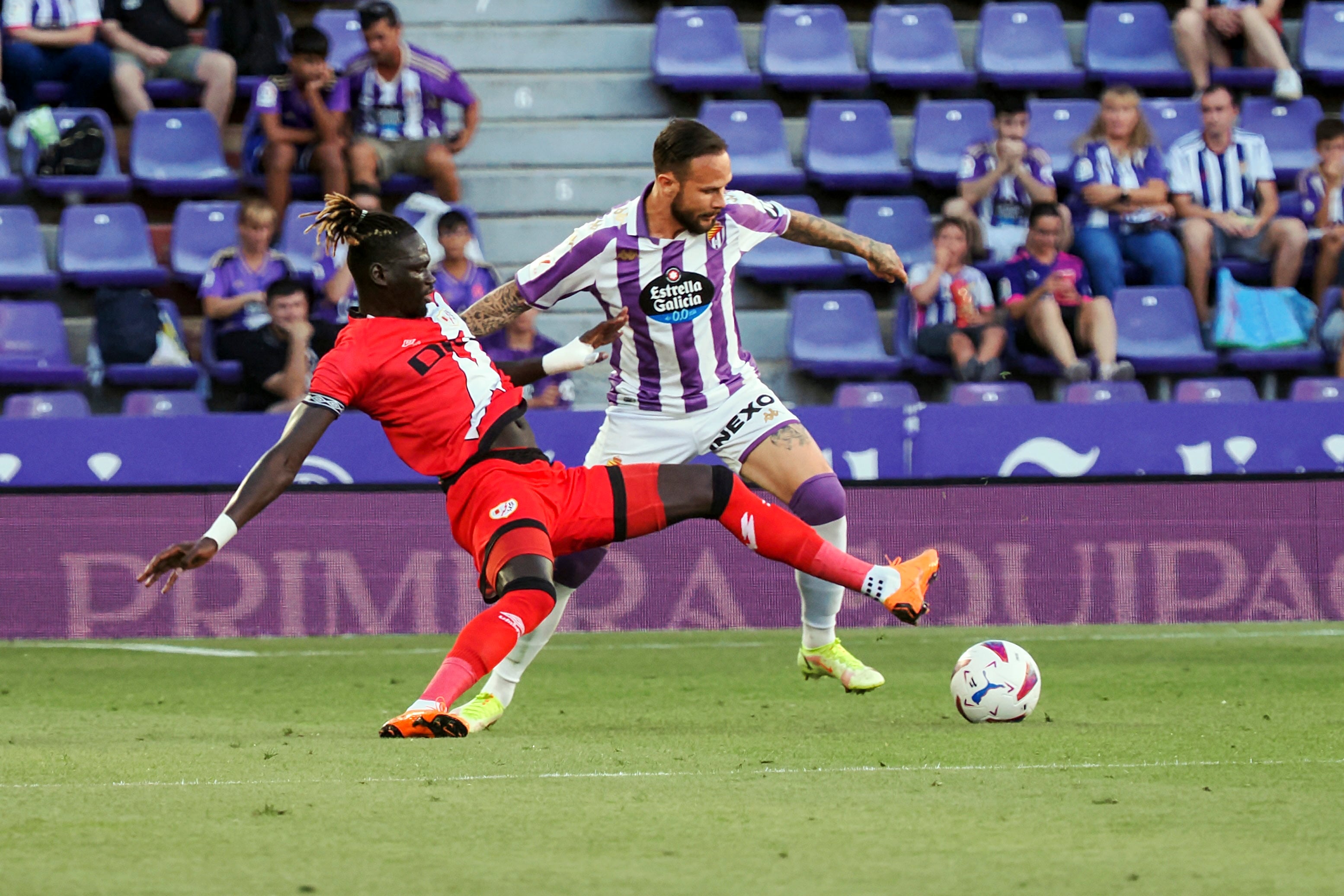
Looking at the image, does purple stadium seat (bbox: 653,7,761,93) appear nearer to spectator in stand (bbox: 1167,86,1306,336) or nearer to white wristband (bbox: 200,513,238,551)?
spectator in stand (bbox: 1167,86,1306,336)

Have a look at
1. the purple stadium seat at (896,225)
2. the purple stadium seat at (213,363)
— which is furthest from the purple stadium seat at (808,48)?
the purple stadium seat at (213,363)

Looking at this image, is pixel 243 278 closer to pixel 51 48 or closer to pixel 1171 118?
pixel 51 48

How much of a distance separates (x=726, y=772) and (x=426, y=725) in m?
0.95

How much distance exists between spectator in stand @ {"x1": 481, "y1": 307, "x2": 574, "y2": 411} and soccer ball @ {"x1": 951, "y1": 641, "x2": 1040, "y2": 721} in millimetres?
5484

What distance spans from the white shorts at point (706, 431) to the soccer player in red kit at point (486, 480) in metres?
0.74

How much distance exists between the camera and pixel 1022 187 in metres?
12.4

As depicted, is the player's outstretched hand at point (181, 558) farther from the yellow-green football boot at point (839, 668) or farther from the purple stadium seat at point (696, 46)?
the purple stadium seat at point (696, 46)

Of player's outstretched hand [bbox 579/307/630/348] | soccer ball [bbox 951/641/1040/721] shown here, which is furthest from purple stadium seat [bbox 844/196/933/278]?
soccer ball [bbox 951/641/1040/721]

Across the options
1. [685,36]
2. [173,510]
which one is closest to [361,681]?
[173,510]

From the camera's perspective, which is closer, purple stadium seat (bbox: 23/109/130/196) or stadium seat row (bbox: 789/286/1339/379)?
stadium seat row (bbox: 789/286/1339/379)

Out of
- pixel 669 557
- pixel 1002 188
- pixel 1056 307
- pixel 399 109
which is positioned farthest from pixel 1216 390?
pixel 399 109

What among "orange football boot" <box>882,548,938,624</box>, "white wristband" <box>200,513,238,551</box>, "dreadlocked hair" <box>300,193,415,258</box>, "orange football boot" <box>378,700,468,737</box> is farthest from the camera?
"dreadlocked hair" <box>300,193,415,258</box>

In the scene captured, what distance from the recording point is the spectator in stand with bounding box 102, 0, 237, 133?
13.2m

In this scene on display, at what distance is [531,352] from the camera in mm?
11250
